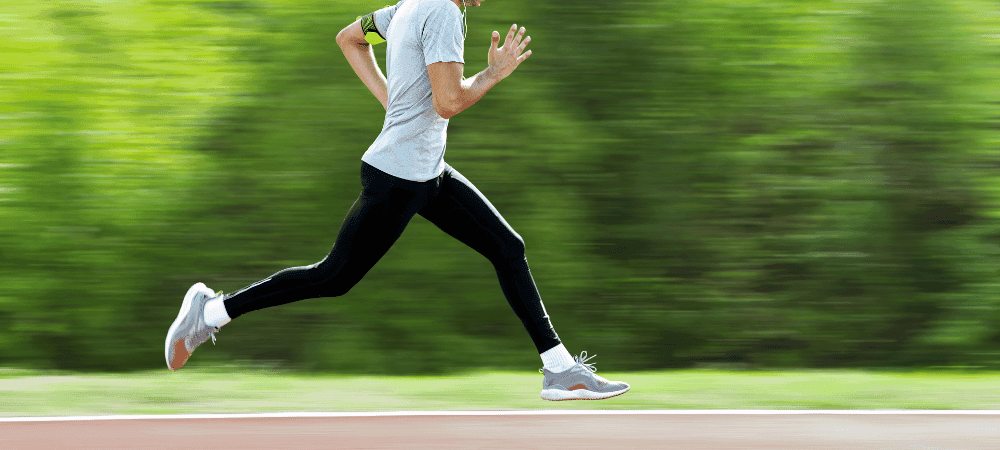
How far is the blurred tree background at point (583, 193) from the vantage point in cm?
561

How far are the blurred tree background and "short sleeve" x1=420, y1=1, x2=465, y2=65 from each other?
1.67m

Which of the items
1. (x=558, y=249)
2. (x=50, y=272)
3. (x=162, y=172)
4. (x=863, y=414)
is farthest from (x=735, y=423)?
(x=50, y=272)

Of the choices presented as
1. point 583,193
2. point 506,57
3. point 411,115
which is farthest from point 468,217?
point 583,193

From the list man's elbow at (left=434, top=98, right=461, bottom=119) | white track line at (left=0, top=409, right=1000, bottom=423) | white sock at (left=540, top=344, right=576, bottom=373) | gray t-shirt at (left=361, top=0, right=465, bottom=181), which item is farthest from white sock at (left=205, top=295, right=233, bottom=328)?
white sock at (left=540, top=344, right=576, bottom=373)

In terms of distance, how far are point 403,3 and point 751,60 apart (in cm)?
230

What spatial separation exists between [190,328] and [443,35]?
5.52 ft

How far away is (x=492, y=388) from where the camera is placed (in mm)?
4984

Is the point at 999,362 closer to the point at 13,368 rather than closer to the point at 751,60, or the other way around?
the point at 751,60

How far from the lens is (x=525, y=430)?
4082mm

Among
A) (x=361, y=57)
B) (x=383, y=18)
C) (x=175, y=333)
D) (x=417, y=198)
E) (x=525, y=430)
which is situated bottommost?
(x=525, y=430)

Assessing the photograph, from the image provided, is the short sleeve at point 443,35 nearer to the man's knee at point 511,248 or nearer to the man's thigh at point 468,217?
the man's thigh at point 468,217

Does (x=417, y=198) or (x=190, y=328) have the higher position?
(x=417, y=198)

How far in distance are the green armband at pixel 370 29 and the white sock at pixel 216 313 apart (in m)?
1.27

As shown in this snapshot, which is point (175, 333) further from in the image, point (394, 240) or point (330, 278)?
point (394, 240)
